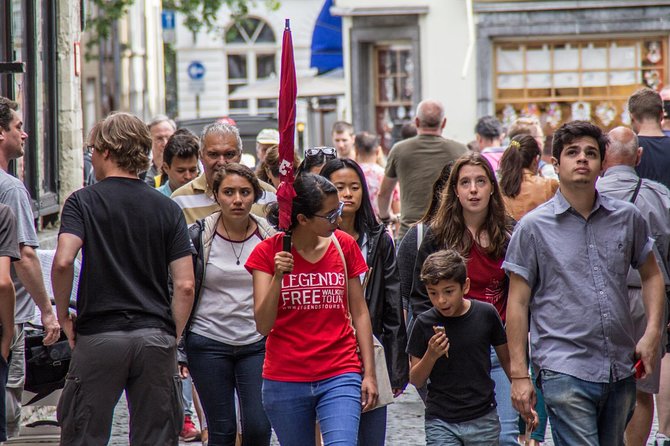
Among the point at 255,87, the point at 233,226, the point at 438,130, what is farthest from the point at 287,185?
the point at 255,87

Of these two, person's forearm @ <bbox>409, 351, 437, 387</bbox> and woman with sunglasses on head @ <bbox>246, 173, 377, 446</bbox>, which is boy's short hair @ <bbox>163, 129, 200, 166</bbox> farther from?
person's forearm @ <bbox>409, 351, 437, 387</bbox>

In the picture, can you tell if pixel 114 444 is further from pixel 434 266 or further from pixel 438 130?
pixel 438 130

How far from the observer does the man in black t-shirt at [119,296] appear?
5836 mm

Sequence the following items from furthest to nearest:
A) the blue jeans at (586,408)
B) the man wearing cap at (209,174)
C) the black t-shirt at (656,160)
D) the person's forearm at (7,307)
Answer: the black t-shirt at (656,160) → the man wearing cap at (209,174) → the person's forearm at (7,307) → the blue jeans at (586,408)

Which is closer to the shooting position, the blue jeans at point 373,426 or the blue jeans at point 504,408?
the blue jeans at point 373,426

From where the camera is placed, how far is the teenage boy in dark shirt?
622cm

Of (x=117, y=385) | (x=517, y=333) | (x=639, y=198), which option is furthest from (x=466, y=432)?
(x=639, y=198)

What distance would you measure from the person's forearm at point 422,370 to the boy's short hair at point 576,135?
1059 mm

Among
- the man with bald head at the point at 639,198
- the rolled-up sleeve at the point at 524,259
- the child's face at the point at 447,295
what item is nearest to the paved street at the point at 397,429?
the man with bald head at the point at 639,198

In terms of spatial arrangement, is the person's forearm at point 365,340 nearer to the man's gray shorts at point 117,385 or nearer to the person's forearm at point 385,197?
the man's gray shorts at point 117,385

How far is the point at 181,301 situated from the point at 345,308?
74 centimetres

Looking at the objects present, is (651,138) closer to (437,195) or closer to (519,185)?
(519,185)

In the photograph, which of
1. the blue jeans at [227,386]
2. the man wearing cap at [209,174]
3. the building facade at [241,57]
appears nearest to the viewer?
the blue jeans at [227,386]

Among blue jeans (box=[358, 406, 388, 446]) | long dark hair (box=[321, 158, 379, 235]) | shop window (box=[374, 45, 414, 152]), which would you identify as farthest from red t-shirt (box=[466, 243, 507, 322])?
shop window (box=[374, 45, 414, 152])
